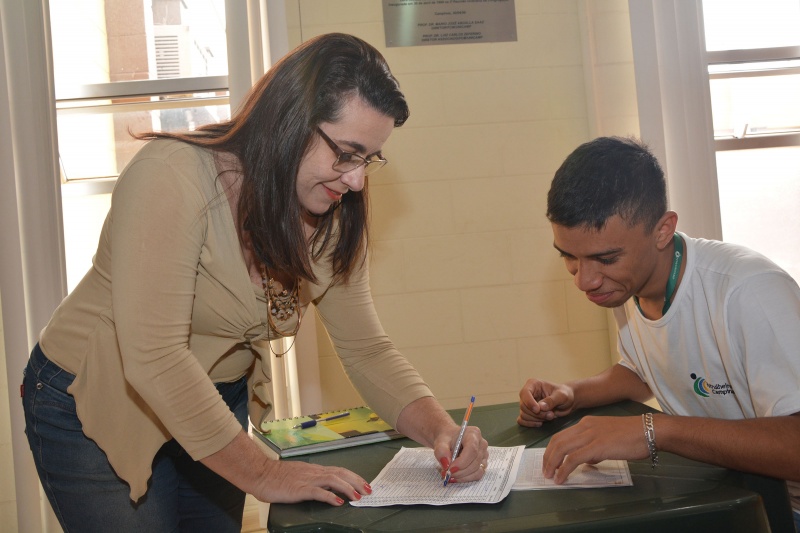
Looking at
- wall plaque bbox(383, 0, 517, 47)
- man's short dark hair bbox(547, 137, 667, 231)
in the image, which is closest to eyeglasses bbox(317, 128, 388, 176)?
man's short dark hair bbox(547, 137, 667, 231)

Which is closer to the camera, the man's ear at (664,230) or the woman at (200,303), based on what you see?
the woman at (200,303)

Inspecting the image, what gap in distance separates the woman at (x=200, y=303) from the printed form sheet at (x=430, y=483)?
3 cm

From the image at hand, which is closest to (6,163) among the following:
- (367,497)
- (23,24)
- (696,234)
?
(23,24)

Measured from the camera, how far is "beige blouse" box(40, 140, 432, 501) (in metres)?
1.10

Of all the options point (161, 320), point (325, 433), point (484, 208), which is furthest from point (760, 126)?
point (161, 320)

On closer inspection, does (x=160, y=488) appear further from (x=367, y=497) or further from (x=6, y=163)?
(x=6, y=163)

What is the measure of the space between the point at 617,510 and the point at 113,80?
2.29 m

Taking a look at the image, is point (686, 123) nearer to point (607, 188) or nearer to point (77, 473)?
point (607, 188)

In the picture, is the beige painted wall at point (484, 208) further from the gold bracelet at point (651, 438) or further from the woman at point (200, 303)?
the gold bracelet at point (651, 438)

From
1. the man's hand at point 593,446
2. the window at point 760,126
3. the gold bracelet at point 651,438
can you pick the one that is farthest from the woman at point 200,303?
the window at point 760,126

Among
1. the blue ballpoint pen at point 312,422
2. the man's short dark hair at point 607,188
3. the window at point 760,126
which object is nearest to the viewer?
the man's short dark hair at point 607,188

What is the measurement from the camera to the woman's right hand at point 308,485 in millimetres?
1096

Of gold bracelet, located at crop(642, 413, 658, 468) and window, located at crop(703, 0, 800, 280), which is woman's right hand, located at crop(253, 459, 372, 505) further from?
window, located at crop(703, 0, 800, 280)

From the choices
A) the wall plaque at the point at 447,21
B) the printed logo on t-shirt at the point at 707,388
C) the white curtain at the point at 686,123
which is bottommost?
the printed logo on t-shirt at the point at 707,388
